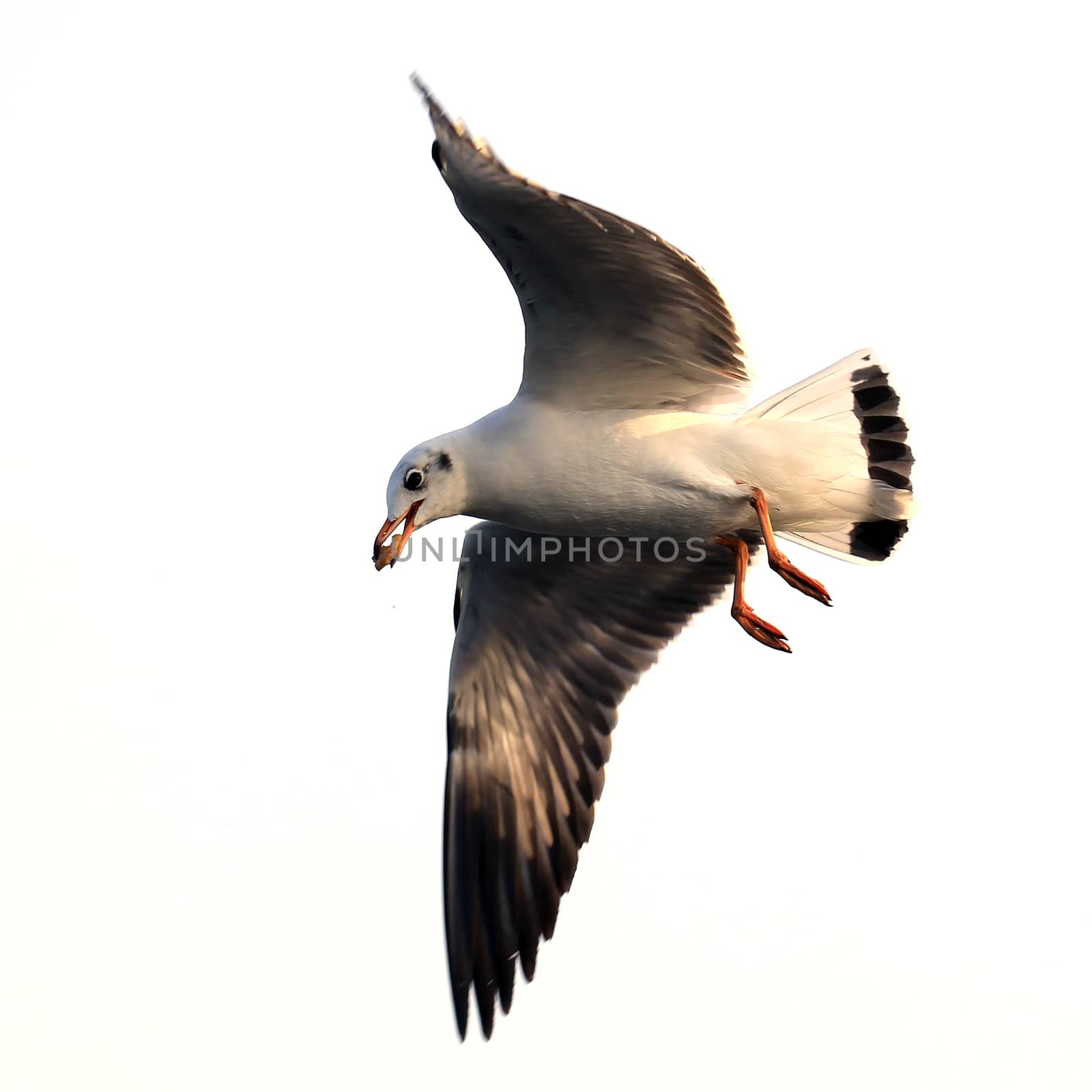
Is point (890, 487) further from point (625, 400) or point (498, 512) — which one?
point (498, 512)

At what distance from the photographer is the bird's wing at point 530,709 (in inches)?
309

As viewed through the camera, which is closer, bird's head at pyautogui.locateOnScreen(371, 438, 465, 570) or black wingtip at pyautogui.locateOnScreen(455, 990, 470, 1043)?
bird's head at pyautogui.locateOnScreen(371, 438, 465, 570)

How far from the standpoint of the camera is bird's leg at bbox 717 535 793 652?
23.9 feet

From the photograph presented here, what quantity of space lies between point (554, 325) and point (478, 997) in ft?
10.1

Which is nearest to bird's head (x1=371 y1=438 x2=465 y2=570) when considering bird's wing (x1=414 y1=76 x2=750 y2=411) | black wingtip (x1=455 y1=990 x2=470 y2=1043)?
bird's wing (x1=414 y1=76 x2=750 y2=411)

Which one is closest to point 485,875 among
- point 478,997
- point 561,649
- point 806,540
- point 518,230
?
point 478,997

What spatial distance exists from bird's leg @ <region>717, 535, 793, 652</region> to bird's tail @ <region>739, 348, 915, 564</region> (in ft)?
1.87

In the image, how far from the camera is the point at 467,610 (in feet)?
26.3

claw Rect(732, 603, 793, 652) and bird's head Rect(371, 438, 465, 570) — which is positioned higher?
bird's head Rect(371, 438, 465, 570)

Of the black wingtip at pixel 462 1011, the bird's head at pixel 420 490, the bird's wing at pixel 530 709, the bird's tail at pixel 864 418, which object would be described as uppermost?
the bird's tail at pixel 864 418

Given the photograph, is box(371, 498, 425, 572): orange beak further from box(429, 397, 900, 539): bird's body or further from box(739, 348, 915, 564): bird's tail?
box(739, 348, 915, 564): bird's tail

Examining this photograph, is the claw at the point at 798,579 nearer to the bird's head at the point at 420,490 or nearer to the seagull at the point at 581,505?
the seagull at the point at 581,505

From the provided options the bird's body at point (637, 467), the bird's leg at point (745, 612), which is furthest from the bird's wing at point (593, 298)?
the bird's leg at point (745, 612)

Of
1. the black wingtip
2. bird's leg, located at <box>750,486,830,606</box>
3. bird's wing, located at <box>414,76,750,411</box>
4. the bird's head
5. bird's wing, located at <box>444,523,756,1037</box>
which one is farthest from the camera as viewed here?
bird's wing, located at <box>444,523,756,1037</box>
